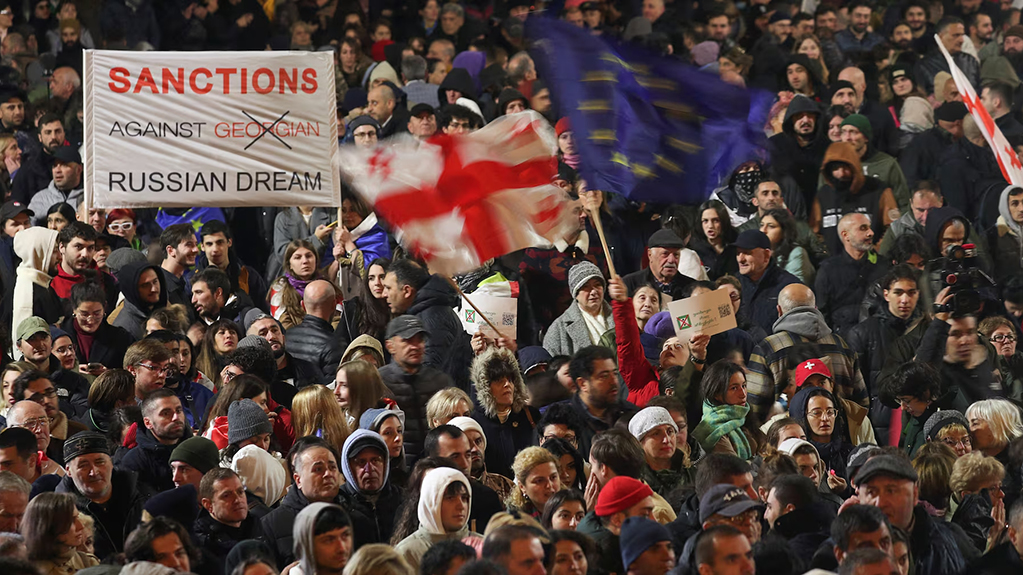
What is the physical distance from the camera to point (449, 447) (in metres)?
9.56

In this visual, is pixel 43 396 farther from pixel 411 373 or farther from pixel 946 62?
pixel 946 62

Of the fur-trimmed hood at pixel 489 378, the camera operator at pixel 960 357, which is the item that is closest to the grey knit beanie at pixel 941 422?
the camera operator at pixel 960 357

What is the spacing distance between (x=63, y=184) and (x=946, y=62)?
8.80m

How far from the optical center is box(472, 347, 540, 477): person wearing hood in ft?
34.8

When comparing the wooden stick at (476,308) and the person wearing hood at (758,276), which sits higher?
the wooden stick at (476,308)

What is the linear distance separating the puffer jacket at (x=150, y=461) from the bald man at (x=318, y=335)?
6.88 ft

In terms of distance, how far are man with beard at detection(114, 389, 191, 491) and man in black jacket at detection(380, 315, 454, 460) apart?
1.53 meters

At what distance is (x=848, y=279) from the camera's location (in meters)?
13.5

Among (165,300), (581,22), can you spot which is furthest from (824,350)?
(581,22)

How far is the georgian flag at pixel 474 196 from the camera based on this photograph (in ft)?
36.1

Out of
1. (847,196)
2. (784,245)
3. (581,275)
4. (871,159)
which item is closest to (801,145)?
(871,159)

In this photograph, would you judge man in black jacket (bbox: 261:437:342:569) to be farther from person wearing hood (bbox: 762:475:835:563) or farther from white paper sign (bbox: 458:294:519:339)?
white paper sign (bbox: 458:294:519:339)

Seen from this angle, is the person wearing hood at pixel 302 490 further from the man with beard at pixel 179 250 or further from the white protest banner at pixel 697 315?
the man with beard at pixel 179 250

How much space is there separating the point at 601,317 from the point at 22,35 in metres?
8.34
